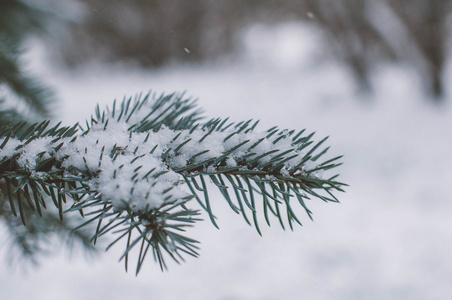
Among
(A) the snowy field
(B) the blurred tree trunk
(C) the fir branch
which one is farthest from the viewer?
(B) the blurred tree trunk

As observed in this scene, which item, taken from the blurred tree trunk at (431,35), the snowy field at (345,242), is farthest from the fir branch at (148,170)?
the blurred tree trunk at (431,35)

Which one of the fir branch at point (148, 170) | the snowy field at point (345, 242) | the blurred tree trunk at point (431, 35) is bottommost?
the fir branch at point (148, 170)

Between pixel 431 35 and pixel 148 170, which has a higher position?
pixel 431 35

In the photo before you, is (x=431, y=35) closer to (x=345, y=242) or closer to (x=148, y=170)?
(x=345, y=242)

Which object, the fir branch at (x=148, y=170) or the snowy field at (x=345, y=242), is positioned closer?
the fir branch at (x=148, y=170)

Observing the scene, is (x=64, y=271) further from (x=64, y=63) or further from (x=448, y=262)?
(x=64, y=63)

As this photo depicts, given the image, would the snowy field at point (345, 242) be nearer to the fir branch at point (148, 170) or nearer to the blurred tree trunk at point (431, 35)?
the blurred tree trunk at point (431, 35)

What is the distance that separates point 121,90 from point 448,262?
5998mm

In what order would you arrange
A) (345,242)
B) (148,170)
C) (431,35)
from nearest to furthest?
(148,170) → (345,242) → (431,35)

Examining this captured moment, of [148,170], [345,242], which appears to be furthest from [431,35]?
[148,170]

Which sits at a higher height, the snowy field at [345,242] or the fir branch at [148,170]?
the snowy field at [345,242]

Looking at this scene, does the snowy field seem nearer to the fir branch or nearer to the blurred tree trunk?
the blurred tree trunk

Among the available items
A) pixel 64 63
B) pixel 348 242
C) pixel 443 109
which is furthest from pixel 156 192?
pixel 64 63

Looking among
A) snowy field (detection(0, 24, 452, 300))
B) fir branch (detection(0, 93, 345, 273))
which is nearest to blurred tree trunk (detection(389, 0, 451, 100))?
snowy field (detection(0, 24, 452, 300))
